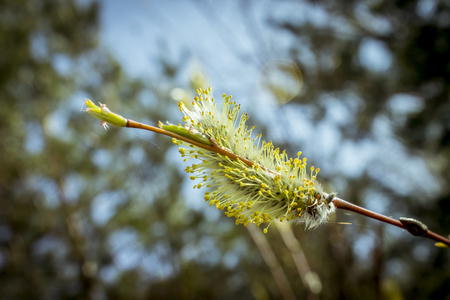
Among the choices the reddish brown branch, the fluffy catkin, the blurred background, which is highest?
the blurred background

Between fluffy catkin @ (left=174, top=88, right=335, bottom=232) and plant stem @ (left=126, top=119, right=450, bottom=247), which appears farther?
fluffy catkin @ (left=174, top=88, right=335, bottom=232)

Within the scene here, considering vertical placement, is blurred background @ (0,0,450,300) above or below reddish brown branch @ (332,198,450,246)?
above

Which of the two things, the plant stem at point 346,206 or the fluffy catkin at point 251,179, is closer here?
the plant stem at point 346,206

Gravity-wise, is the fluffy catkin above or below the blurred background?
below

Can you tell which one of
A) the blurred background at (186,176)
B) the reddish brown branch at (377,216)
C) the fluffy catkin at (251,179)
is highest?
the blurred background at (186,176)

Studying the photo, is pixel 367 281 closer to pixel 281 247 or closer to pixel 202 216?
pixel 281 247

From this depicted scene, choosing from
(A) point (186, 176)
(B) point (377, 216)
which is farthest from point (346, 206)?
(A) point (186, 176)

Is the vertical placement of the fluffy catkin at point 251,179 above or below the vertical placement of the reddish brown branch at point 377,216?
above

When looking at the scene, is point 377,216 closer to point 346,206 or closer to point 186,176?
point 346,206

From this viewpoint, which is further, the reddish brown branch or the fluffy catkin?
the fluffy catkin
